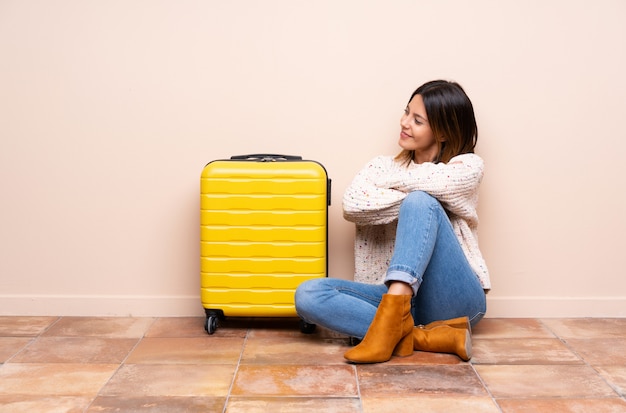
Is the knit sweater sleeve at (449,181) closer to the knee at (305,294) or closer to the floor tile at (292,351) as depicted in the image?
the knee at (305,294)

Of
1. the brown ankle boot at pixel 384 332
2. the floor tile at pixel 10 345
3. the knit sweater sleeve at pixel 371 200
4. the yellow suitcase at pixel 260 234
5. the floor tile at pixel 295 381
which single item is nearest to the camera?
the floor tile at pixel 295 381

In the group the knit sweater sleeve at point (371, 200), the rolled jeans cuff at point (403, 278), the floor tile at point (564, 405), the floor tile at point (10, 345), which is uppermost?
the knit sweater sleeve at point (371, 200)

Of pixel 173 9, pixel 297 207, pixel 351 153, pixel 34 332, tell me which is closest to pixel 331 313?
pixel 297 207

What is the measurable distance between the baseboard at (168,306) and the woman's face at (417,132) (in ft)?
2.10

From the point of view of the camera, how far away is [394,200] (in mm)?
2344

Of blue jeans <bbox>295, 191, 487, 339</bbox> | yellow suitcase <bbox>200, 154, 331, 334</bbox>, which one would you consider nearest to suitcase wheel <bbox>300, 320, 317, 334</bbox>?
yellow suitcase <bbox>200, 154, 331, 334</bbox>

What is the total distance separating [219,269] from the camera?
8.21 ft

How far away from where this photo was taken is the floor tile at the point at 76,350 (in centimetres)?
220

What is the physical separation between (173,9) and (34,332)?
48.5 inches

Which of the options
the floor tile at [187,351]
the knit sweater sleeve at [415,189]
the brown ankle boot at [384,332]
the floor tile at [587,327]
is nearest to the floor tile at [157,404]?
the floor tile at [187,351]

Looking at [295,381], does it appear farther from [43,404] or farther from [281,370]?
[43,404]

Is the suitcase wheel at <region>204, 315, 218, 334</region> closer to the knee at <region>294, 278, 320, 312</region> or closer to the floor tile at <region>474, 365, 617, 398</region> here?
the knee at <region>294, 278, 320, 312</region>

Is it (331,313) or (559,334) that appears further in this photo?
(559,334)

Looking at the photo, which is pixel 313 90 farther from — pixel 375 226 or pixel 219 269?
pixel 219 269
